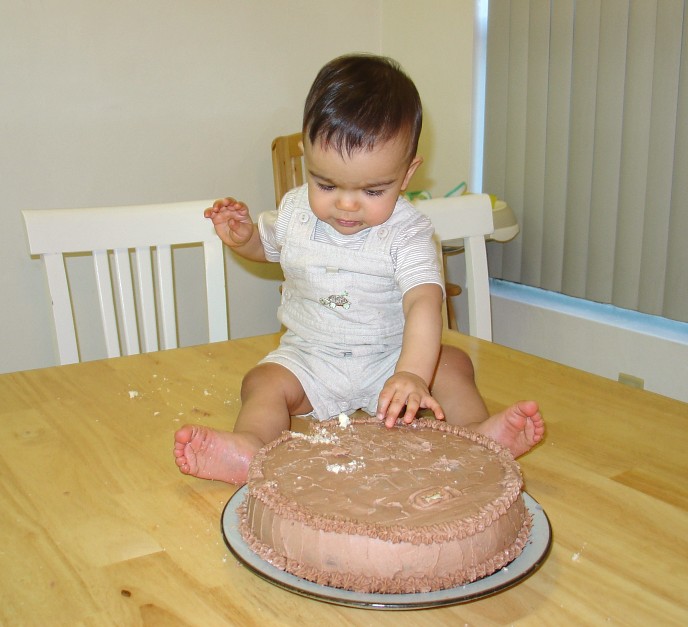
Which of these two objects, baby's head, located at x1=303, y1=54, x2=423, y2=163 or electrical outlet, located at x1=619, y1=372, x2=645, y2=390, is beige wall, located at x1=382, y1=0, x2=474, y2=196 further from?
baby's head, located at x1=303, y1=54, x2=423, y2=163

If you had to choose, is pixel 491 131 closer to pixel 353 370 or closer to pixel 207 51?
pixel 207 51

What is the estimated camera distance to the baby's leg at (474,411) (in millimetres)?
837

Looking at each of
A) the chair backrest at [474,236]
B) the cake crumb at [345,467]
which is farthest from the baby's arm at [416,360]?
the chair backrest at [474,236]

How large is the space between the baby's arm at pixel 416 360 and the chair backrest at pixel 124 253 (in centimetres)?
53

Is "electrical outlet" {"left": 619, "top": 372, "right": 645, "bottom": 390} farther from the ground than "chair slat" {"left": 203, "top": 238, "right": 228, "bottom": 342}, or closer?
closer

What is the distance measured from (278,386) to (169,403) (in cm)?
14

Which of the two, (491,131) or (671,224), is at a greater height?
(491,131)

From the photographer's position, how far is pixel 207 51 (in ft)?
9.45

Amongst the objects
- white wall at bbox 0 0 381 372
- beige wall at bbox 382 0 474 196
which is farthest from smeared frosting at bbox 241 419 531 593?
beige wall at bbox 382 0 474 196

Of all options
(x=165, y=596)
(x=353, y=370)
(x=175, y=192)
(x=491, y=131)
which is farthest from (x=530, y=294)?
(x=165, y=596)

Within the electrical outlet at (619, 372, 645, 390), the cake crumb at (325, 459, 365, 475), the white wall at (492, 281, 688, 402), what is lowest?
the electrical outlet at (619, 372, 645, 390)

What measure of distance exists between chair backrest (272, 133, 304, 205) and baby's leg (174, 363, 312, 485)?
5.86 feet

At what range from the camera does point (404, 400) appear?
2.76 ft

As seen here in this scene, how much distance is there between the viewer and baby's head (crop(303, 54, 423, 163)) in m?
1.00
